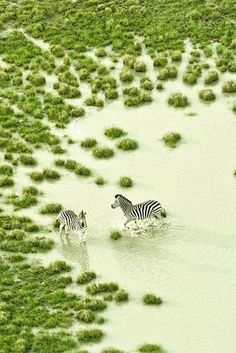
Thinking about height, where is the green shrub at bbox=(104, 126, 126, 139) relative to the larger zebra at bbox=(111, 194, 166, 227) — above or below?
above

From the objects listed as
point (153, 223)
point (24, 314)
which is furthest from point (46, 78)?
point (24, 314)

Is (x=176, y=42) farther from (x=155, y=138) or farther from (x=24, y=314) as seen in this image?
(x=24, y=314)

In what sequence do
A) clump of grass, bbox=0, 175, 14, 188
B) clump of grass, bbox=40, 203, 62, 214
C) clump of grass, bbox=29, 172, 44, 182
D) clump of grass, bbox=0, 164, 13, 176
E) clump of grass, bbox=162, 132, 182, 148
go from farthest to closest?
clump of grass, bbox=162, 132, 182, 148
clump of grass, bbox=0, 164, 13, 176
clump of grass, bbox=29, 172, 44, 182
clump of grass, bbox=0, 175, 14, 188
clump of grass, bbox=40, 203, 62, 214

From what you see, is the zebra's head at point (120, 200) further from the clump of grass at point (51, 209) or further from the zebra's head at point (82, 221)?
the clump of grass at point (51, 209)

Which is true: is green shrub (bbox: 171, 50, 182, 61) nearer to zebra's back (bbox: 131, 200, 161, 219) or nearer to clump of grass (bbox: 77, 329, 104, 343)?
zebra's back (bbox: 131, 200, 161, 219)

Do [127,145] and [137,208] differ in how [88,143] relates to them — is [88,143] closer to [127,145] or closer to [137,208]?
[127,145]

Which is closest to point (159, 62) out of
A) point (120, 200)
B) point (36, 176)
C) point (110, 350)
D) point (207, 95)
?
point (207, 95)

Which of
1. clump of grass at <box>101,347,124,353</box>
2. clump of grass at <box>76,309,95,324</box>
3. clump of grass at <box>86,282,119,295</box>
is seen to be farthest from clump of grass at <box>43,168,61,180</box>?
clump of grass at <box>101,347,124,353</box>

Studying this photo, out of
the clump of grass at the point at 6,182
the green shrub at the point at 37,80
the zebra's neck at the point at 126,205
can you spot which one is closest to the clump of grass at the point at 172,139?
the zebra's neck at the point at 126,205
